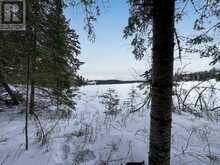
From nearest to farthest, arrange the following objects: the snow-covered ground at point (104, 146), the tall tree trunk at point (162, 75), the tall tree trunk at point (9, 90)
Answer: the tall tree trunk at point (162, 75), the snow-covered ground at point (104, 146), the tall tree trunk at point (9, 90)

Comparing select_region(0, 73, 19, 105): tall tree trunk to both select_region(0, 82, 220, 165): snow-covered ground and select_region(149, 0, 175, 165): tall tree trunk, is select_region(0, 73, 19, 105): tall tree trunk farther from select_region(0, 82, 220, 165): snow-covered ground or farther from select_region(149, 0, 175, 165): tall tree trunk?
select_region(149, 0, 175, 165): tall tree trunk

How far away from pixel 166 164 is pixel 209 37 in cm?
314

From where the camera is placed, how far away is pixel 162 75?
8.92 ft

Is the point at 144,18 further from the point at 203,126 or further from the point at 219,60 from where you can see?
the point at 203,126

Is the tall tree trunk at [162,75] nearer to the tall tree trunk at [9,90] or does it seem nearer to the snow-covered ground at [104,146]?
the snow-covered ground at [104,146]

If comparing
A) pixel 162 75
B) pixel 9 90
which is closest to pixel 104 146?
pixel 162 75

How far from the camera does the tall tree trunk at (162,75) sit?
270 cm

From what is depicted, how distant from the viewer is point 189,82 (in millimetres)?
8852

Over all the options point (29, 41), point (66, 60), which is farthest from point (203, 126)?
point (66, 60)

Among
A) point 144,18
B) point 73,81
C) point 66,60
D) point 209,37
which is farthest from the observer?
point 73,81

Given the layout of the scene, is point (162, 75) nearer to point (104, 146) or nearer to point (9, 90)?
point (104, 146)

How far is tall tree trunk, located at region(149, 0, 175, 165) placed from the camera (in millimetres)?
2697

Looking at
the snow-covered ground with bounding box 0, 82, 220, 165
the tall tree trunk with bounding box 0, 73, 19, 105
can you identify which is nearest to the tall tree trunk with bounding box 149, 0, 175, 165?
the snow-covered ground with bounding box 0, 82, 220, 165

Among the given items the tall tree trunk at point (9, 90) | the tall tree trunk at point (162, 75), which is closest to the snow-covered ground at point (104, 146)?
the tall tree trunk at point (162, 75)
